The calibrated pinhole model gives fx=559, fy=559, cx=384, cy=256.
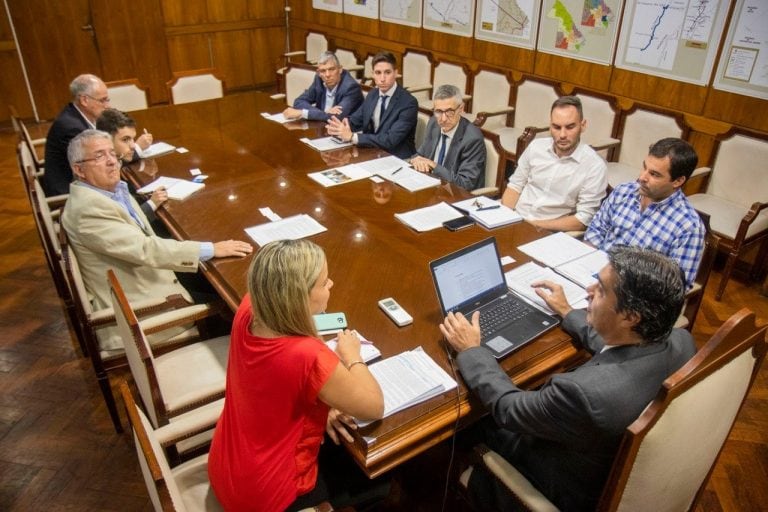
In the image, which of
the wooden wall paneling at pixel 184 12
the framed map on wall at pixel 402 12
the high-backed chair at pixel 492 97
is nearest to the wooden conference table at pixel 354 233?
the high-backed chair at pixel 492 97

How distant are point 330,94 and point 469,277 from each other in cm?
318

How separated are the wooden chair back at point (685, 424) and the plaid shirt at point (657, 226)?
852mm

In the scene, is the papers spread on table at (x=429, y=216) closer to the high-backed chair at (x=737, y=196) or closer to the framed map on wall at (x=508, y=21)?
the high-backed chair at (x=737, y=196)

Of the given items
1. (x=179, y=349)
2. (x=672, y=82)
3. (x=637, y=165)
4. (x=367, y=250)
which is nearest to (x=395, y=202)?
(x=367, y=250)

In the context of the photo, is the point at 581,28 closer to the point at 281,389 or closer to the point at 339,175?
the point at 339,175

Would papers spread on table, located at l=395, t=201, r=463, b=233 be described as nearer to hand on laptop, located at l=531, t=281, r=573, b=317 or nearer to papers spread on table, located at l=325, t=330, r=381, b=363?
hand on laptop, located at l=531, t=281, r=573, b=317

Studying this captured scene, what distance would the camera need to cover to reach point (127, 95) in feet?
16.5

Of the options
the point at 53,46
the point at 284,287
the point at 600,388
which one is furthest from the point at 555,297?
the point at 53,46

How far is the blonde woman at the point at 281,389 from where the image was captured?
1.43 meters

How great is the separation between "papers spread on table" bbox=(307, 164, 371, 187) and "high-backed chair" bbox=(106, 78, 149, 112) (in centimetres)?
262

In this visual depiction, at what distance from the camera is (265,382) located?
4.74ft

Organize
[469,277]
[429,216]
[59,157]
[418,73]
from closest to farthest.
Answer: [469,277], [429,216], [59,157], [418,73]

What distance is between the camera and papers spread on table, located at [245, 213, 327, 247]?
2.54 m

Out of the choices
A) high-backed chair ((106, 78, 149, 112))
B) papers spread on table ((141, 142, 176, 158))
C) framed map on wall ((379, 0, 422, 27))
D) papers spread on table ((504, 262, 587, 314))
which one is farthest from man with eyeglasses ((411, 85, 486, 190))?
framed map on wall ((379, 0, 422, 27))
